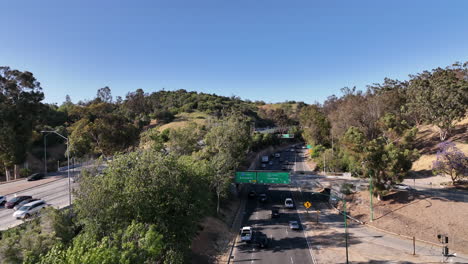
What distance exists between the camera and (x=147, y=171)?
20203 mm

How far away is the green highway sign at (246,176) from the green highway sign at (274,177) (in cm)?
92

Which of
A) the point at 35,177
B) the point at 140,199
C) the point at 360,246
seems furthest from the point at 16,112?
the point at 360,246

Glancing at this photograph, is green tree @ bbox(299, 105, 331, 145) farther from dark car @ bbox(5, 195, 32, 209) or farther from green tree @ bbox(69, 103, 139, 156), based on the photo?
dark car @ bbox(5, 195, 32, 209)

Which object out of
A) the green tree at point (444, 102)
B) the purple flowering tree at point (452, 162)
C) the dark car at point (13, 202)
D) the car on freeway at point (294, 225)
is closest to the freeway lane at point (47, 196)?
the dark car at point (13, 202)

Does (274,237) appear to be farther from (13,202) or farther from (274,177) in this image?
(13,202)

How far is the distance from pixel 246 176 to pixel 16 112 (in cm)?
4174

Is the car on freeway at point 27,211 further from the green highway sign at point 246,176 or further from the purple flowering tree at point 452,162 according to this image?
the purple flowering tree at point 452,162

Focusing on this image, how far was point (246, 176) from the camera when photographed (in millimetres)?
45906

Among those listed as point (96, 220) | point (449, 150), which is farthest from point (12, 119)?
point (449, 150)

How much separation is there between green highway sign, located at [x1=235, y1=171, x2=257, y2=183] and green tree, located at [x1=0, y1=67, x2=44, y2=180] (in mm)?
38177

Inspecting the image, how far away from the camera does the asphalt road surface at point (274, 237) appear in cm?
2783

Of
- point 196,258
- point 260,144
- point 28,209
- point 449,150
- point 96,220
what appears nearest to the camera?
point 96,220

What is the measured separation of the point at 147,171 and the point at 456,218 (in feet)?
130

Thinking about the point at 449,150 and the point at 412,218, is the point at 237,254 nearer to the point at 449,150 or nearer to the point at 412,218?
the point at 412,218
